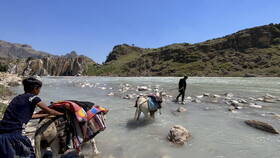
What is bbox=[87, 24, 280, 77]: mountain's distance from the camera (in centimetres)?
6812

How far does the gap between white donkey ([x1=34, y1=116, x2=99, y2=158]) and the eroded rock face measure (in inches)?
4219

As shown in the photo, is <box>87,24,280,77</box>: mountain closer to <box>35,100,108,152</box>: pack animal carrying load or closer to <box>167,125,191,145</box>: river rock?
<box>167,125,191,145</box>: river rock

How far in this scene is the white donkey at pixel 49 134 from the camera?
360 cm

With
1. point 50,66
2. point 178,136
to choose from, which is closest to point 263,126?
point 178,136

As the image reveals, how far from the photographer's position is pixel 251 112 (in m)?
9.73

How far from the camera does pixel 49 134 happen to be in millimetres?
3715

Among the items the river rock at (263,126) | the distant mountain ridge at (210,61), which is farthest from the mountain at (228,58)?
the river rock at (263,126)

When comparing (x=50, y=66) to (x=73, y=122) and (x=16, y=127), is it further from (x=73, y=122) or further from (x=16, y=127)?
(x=16, y=127)

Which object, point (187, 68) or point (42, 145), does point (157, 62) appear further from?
point (42, 145)

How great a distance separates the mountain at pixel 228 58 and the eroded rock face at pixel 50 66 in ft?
87.1

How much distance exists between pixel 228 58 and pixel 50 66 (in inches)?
4122

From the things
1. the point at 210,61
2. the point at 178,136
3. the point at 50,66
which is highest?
the point at 210,61

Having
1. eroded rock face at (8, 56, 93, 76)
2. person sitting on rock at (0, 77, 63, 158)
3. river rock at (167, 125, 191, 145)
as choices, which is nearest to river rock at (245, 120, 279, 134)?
river rock at (167, 125, 191, 145)

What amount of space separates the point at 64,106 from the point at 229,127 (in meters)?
6.75
